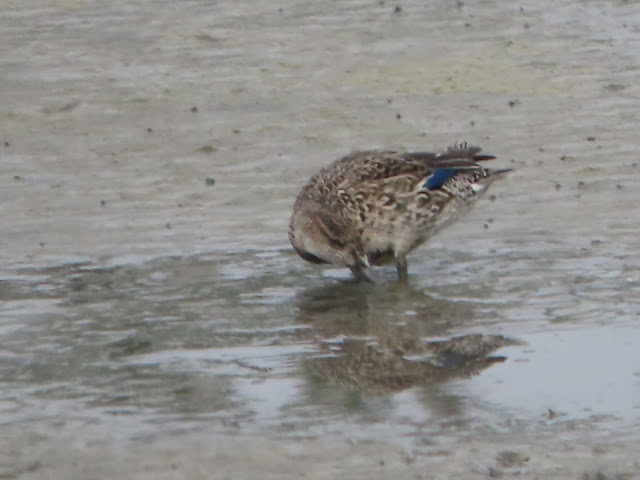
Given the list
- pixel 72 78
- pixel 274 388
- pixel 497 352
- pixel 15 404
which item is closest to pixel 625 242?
pixel 497 352

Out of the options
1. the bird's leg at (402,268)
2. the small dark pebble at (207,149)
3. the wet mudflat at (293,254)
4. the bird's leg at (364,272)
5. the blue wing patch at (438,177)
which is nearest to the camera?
the wet mudflat at (293,254)

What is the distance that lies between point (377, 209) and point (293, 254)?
0.68 m

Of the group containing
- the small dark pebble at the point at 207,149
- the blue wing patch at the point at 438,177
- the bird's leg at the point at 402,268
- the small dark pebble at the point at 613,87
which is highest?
the blue wing patch at the point at 438,177

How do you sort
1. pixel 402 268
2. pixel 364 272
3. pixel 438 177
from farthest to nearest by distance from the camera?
pixel 438 177 < pixel 402 268 < pixel 364 272

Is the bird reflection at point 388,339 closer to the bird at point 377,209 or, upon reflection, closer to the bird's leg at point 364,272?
the bird's leg at point 364,272

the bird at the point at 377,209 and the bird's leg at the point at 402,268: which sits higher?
the bird at the point at 377,209

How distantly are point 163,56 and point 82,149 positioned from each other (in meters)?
2.58

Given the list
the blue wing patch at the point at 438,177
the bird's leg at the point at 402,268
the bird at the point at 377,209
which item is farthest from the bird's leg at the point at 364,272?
the blue wing patch at the point at 438,177

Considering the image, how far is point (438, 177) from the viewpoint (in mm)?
8867

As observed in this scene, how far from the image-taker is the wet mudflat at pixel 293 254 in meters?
A: 6.11

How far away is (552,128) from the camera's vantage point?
11.5 m

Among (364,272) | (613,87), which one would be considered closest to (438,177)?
(364,272)

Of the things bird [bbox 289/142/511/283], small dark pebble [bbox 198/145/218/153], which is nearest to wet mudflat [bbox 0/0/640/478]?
small dark pebble [bbox 198/145/218/153]

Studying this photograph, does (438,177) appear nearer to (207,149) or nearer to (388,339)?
(388,339)
